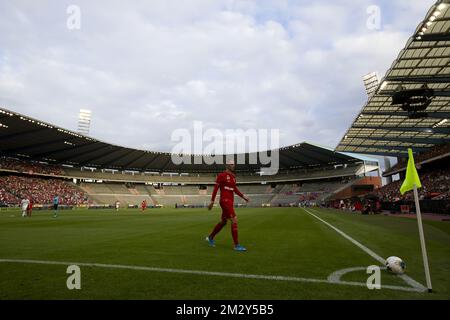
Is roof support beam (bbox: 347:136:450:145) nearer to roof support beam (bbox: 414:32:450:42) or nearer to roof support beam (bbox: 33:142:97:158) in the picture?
roof support beam (bbox: 414:32:450:42)

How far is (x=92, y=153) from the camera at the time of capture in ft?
233

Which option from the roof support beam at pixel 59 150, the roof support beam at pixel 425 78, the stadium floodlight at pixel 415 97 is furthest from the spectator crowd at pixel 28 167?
the stadium floodlight at pixel 415 97

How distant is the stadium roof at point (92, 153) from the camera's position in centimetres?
4959

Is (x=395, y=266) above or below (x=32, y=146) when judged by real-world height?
below

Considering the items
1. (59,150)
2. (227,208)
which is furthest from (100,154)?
(227,208)

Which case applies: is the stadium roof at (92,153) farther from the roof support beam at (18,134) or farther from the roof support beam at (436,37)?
the roof support beam at (436,37)

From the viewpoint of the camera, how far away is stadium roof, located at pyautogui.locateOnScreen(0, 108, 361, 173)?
49594mm

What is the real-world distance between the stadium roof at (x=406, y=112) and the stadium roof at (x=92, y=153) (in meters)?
23.1

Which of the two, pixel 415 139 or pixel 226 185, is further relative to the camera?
pixel 415 139

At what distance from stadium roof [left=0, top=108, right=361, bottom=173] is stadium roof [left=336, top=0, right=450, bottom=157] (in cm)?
2306

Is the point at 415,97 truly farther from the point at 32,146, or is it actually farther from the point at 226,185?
the point at 32,146

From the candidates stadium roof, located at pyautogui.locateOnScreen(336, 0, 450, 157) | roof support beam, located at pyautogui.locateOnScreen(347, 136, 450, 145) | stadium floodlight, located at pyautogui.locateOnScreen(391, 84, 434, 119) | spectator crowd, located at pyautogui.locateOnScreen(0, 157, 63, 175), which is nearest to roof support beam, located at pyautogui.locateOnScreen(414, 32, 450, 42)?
stadium roof, located at pyautogui.locateOnScreen(336, 0, 450, 157)

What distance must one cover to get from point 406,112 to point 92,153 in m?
64.2
